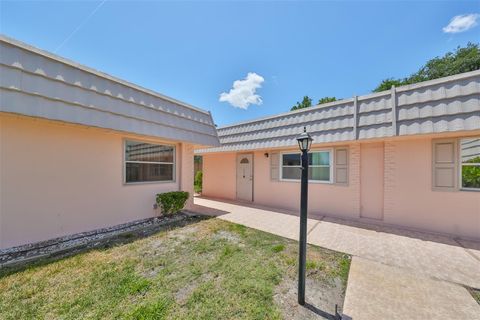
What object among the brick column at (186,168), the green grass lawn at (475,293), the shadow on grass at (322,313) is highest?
the brick column at (186,168)

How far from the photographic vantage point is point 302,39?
318 inches

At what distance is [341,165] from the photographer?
6574 millimetres

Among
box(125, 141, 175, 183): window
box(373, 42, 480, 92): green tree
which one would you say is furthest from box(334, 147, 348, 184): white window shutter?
box(373, 42, 480, 92): green tree

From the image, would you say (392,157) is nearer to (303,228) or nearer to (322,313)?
(303,228)

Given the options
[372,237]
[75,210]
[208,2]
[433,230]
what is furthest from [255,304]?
[208,2]

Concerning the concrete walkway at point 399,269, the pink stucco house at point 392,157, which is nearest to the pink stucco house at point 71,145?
the concrete walkway at point 399,269

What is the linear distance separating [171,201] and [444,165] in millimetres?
7687

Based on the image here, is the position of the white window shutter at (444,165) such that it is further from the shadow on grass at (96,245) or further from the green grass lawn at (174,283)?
the shadow on grass at (96,245)

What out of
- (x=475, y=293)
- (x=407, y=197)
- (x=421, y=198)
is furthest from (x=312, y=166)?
(x=475, y=293)

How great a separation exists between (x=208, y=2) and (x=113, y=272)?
7.48 m

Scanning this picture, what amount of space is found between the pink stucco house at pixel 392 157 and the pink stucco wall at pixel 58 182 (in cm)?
525

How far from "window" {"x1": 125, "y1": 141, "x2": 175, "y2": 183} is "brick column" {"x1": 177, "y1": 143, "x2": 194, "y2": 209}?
32 cm

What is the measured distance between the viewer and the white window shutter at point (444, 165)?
15.9 feet

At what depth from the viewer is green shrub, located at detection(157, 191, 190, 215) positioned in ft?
20.0
